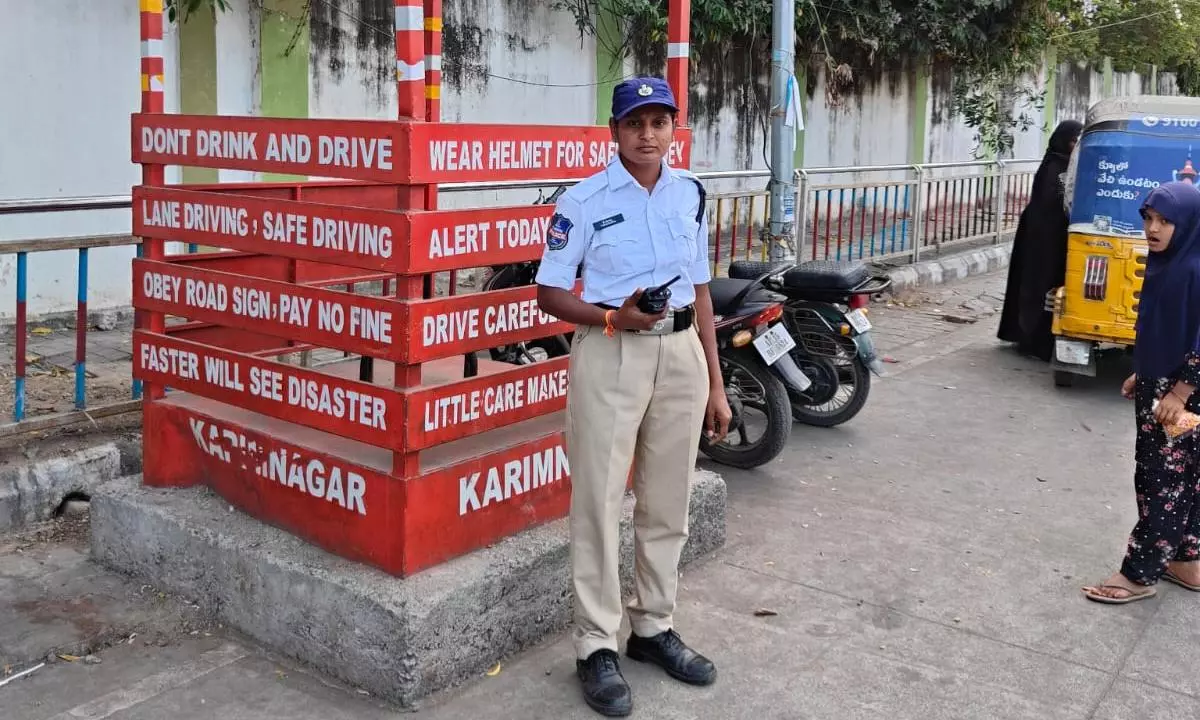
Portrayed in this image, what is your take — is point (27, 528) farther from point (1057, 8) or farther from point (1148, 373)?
point (1057, 8)

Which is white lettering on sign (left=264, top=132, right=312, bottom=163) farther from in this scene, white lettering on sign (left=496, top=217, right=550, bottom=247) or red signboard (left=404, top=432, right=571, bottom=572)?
red signboard (left=404, top=432, right=571, bottom=572)

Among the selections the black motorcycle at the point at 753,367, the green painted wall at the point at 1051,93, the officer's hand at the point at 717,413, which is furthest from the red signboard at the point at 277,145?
the green painted wall at the point at 1051,93

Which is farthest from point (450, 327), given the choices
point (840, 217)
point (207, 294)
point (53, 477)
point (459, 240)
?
point (840, 217)

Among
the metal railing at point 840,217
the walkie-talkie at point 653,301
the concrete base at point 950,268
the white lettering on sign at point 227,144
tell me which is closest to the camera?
the walkie-talkie at point 653,301

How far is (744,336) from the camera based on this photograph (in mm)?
5645

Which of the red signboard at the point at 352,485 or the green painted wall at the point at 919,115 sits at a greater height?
the green painted wall at the point at 919,115

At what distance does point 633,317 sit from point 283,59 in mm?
6067

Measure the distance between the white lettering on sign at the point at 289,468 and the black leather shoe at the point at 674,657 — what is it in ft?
3.10

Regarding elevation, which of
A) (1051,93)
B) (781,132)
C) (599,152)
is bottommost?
Answer: (599,152)

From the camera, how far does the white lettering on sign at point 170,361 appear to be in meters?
4.08

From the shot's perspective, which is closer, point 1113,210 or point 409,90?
point 409,90

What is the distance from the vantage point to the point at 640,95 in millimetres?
3193

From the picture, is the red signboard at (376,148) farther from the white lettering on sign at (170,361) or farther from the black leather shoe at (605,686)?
the black leather shoe at (605,686)

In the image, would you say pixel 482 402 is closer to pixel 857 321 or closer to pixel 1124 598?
pixel 1124 598
